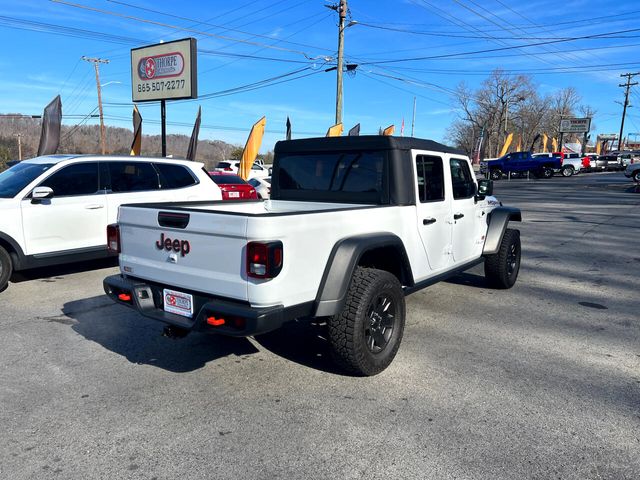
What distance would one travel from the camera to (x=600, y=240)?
11.0 metres

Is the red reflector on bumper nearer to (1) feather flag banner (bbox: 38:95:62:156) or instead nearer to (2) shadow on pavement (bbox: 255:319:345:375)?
(2) shadow on pavement (bbox: 255:319:345:375)

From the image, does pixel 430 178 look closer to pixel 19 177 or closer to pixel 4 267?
pixel 4 267

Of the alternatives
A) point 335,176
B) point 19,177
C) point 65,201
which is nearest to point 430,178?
point 335,176

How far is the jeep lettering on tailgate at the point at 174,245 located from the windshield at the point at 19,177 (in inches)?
158

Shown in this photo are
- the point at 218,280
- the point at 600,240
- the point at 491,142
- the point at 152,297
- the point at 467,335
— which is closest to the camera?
the point at 218,280

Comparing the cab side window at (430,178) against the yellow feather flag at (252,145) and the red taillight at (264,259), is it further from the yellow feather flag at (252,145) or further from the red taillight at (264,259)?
the yellow feather flag at (252,145)

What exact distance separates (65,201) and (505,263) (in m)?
6.07

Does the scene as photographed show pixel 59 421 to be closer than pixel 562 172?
Yes

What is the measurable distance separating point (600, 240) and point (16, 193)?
37.1ft

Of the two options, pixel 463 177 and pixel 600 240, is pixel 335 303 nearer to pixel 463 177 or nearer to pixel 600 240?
pixel 463 177

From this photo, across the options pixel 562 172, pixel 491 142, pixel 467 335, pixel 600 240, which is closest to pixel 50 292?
pixel 467 335

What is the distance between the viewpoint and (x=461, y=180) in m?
5.46

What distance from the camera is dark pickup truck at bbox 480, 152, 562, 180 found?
39.8 metres

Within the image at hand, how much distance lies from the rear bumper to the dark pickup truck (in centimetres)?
3878
